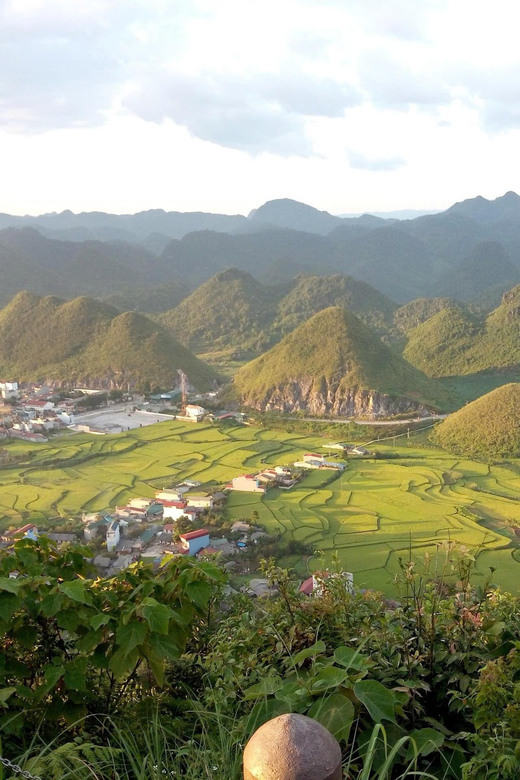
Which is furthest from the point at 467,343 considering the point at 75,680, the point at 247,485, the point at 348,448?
the point at 75,680

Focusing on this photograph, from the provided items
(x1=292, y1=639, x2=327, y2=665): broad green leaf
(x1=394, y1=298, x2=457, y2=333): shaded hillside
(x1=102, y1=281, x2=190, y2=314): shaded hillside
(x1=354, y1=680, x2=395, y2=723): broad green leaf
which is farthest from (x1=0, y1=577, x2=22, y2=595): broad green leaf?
(x1=102, y1=281, x2=190, y2=314): shaded hillside

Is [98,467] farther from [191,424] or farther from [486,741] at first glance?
[486,741]

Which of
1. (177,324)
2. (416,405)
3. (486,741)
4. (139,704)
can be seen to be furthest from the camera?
(177,324)

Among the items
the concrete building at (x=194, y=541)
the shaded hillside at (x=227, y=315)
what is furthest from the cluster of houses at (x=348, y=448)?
the shaded hillside at (x=227, y=315)

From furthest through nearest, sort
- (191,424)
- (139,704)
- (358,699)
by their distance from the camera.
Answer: (191,424)
(139,704)
(358,699)

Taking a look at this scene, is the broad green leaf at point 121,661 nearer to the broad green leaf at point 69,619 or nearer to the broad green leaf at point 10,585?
the broad green leaf at point 69,619

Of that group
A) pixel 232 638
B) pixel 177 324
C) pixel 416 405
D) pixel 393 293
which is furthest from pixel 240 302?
pixel 232 638

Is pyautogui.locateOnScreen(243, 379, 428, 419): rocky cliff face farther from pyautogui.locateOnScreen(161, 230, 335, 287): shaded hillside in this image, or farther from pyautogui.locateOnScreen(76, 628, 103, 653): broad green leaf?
pyautogui.locateOnScreen(161, 230, 335, 287): shaded hillside
